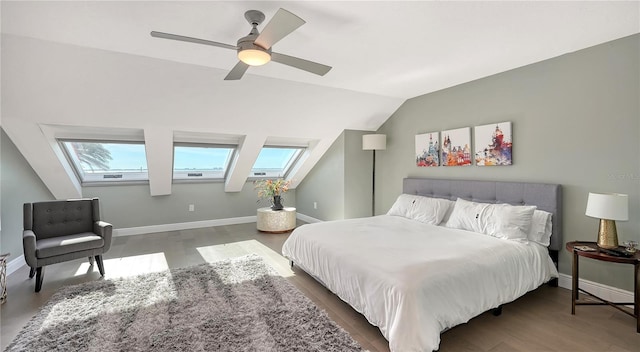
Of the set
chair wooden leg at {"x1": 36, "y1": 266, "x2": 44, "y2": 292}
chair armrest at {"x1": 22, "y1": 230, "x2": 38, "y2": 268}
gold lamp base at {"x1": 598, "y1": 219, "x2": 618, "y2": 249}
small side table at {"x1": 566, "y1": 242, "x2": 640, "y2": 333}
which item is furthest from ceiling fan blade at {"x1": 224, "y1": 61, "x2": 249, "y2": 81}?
gold lamp base at {"x1": 598, "y1": 219, "x2": 618, "y2": 249}

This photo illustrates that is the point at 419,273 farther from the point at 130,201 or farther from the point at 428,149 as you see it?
the point at 130,201

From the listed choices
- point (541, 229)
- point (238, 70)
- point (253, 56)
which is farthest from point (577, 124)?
point (238, 70)

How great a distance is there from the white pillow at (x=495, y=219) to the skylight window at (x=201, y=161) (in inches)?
151

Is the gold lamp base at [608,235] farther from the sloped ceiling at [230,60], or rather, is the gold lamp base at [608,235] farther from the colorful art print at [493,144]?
the sloped ceiling at [230,60]

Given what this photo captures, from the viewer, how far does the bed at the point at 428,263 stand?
68.6 inches

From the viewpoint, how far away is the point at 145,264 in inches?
134

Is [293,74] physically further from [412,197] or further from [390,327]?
[390,327]

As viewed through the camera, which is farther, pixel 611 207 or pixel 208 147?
pixel 208 147

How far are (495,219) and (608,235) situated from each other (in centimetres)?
79

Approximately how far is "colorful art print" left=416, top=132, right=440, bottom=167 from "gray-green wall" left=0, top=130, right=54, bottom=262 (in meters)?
5.21

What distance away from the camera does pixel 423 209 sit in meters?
3.51

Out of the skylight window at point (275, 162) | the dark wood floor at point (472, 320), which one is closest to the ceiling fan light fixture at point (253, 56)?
the dark wood floor at point (472, 320)

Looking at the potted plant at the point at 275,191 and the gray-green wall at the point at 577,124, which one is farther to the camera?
the potted plant at the point at 275,191

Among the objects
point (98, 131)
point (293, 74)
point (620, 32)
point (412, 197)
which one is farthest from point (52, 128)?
point (620, 32)
